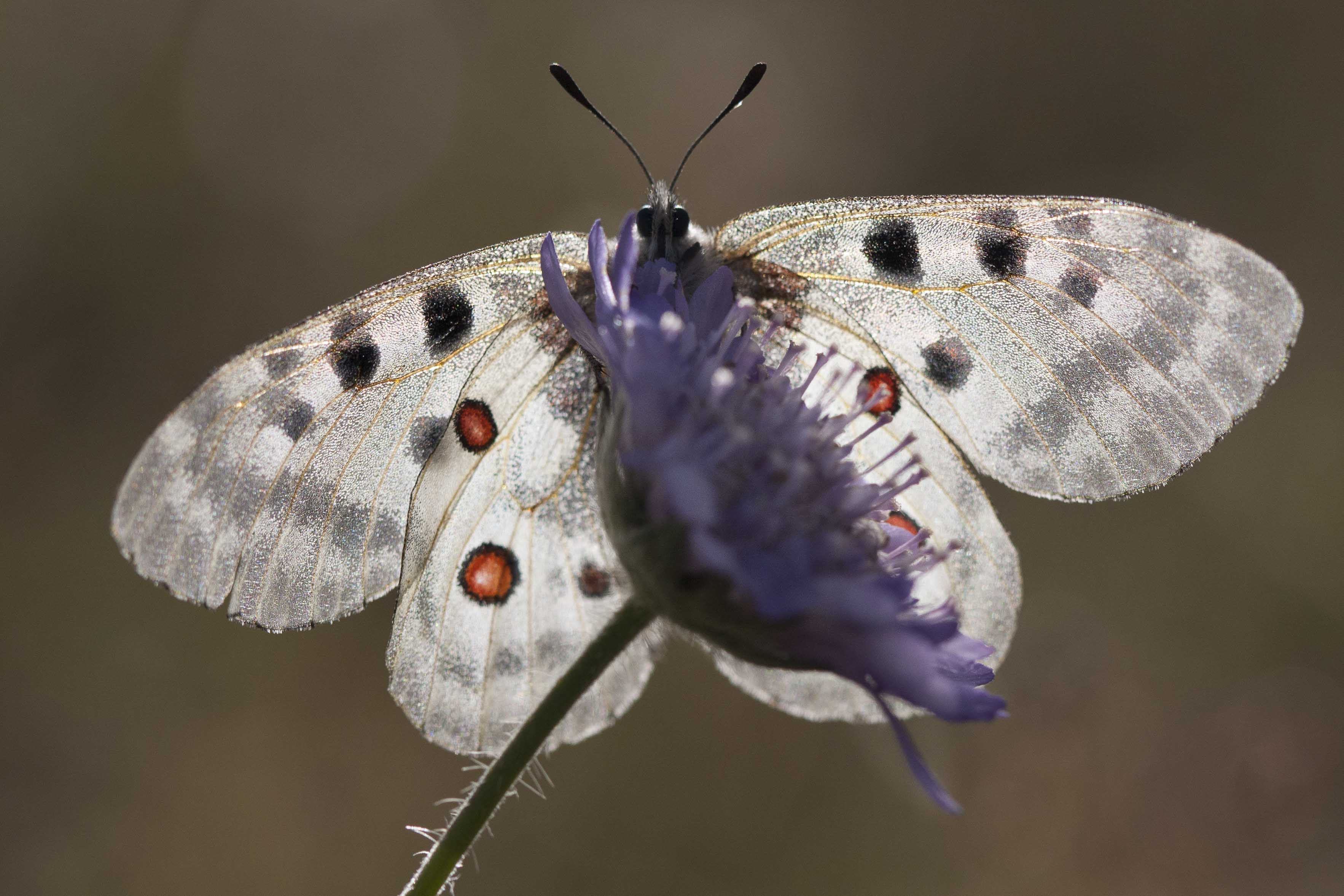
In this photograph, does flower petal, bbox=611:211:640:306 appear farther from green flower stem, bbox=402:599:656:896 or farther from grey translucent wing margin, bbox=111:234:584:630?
green flower stem, bbox=402:599:656:896

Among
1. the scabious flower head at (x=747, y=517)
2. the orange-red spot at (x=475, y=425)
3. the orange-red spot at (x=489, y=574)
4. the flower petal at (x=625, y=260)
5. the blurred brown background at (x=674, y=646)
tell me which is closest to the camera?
the scabious flower head at (x=747, y=517)

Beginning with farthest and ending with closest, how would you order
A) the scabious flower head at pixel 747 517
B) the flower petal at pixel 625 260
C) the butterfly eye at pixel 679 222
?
the butterfly eye at pixel 679 222
the flower petal at pixel 625 260
the scabious flower head at pixel 747 517

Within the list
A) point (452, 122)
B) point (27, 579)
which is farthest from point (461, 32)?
point (27, 579)

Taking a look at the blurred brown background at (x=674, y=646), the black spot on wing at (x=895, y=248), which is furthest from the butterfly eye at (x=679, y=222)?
the blurred brown background at (x=674, y=646)

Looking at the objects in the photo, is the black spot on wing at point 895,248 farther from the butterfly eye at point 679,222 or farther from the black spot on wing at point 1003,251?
the butterfly eye at point 679,222

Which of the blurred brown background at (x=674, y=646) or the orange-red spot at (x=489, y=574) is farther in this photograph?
the blurred brown background at (x=674, y=646)
